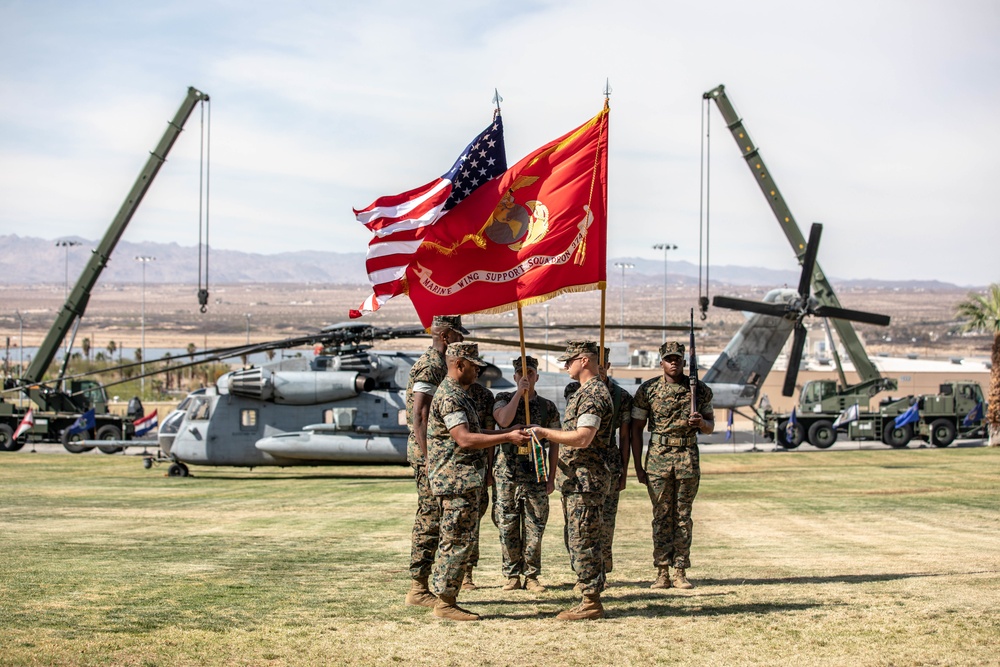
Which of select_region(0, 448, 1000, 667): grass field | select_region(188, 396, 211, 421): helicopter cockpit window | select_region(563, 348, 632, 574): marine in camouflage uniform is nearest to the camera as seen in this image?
select_region(0, 448, 1000, 667): grass field

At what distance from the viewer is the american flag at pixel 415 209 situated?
1096 cm

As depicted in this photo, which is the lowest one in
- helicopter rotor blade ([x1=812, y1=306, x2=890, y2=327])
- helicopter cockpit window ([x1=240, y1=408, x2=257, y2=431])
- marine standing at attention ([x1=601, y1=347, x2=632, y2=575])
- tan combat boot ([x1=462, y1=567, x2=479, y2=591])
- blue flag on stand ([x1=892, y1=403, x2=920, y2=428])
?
blue flag on stand ([x1=892, y1=403, x2=920, y2=428])

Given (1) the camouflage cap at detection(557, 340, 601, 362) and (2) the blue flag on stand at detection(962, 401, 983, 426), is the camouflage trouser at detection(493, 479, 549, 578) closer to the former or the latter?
(1) the camouflage cap at detection(557, 340, 601, 362)

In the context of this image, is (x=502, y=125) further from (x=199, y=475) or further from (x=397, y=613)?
(x=199, y=475)

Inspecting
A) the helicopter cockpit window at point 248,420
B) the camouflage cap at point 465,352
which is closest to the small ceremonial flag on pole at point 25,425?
the helicopter cockpit window at point 248,420

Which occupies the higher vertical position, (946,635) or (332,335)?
(332,335)

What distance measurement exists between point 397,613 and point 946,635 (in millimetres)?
4053

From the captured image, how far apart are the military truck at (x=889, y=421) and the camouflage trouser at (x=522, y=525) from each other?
31.1m

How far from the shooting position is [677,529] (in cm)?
984

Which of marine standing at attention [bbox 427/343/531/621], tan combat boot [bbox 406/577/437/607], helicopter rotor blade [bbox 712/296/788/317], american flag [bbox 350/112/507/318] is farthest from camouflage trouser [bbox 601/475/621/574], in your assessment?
helicopter rotor blade [bbox 712/296/788/317]

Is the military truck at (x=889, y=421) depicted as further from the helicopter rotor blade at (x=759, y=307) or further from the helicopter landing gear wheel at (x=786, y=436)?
the helicopter rotor blade at (x=759, y=307)

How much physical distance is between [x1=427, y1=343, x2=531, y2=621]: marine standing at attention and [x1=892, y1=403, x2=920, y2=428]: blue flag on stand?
109 feet

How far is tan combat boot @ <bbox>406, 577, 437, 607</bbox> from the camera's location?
9.01 metres

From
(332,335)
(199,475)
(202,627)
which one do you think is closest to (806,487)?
(332,335)
